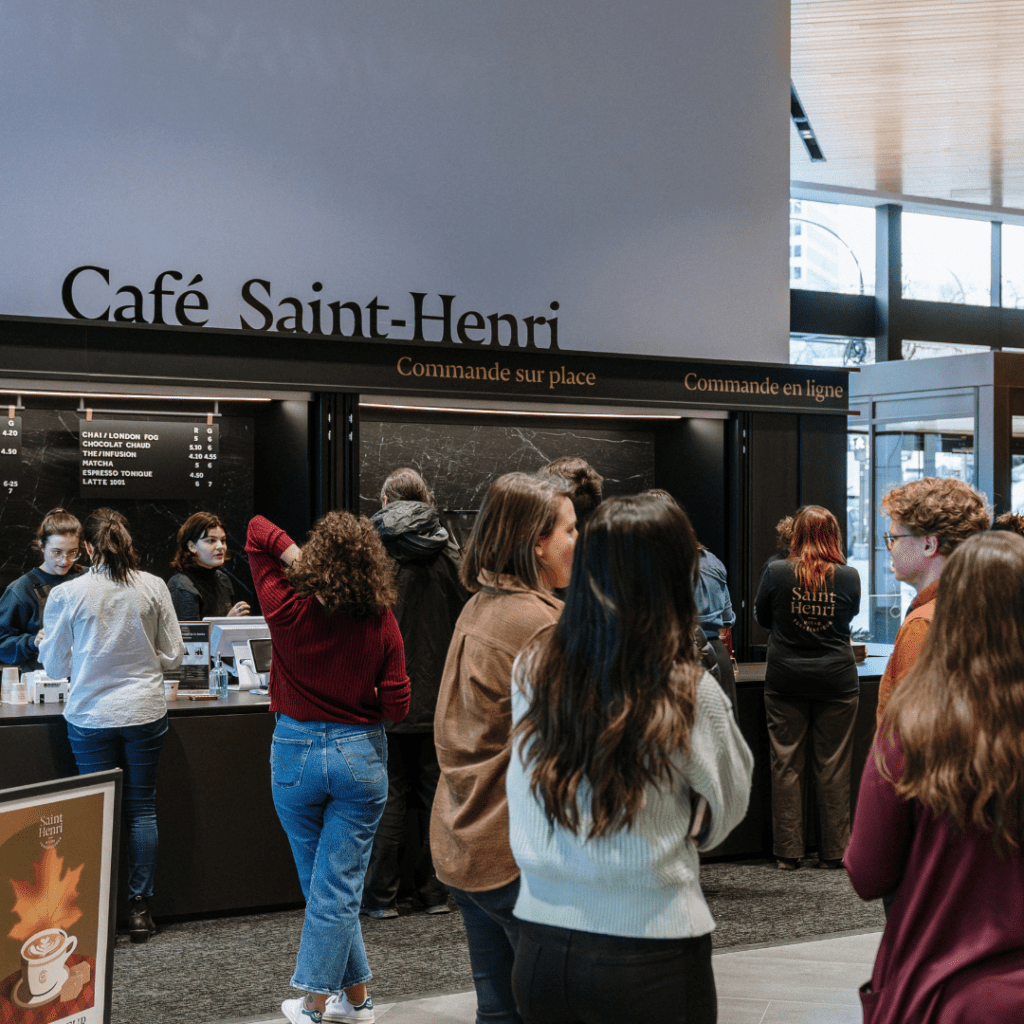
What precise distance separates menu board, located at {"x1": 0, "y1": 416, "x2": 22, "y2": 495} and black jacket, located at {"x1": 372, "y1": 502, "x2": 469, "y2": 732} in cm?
241

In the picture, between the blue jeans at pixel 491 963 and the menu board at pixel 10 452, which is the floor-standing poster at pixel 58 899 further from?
the menu board at pixel 10 452

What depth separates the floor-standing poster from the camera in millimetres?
2111

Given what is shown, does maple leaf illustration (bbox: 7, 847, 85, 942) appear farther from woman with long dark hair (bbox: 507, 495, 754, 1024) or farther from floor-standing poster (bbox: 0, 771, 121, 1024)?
woman with long dark hair (bbox: 507, 495, 754, 1024)

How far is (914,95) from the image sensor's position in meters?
8.35

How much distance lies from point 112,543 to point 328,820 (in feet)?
4.90

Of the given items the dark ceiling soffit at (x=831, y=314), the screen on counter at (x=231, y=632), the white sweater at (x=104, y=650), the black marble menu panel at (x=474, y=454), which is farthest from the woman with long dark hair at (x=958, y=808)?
the dark ceiling soffit at (x=831, y=314)

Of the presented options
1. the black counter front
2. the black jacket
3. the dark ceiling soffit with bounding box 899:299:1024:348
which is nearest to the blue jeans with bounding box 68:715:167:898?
the black counter front

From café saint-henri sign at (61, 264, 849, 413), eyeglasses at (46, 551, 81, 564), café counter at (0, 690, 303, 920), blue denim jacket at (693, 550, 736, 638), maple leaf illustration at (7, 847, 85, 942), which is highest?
café saint-henri sign at (61, 264, 849, 413)

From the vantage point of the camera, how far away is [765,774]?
18.3ft

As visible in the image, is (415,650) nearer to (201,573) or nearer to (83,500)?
(201,573)

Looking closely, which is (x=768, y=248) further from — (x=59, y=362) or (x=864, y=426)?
(x=59, y=362)

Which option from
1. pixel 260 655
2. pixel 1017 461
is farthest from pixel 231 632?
pixel 1017 461

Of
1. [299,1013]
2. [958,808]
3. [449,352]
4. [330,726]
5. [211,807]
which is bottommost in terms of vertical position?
[299,1013]

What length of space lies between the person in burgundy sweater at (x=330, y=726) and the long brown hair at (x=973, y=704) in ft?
6.73
